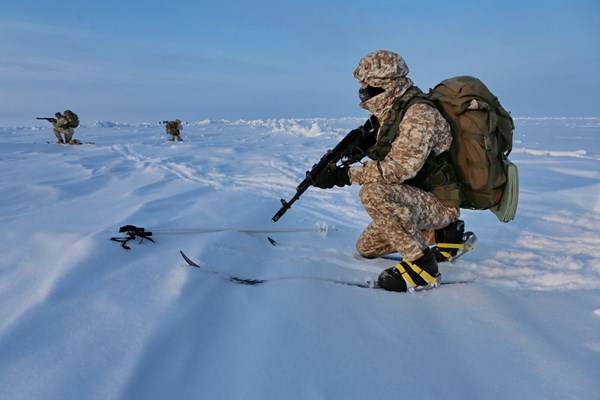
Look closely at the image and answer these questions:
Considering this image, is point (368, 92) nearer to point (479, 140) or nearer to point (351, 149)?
point (351, 149)

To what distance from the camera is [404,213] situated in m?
2.49

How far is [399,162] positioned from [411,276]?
737mm

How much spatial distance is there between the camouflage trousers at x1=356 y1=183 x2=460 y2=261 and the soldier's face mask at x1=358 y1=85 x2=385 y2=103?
61 centimetres

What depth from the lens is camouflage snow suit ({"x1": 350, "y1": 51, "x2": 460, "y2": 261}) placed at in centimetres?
230

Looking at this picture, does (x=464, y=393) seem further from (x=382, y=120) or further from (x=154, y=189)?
(x=154, y=189)

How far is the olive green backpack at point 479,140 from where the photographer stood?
239 centimetres

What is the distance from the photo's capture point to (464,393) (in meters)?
1.51

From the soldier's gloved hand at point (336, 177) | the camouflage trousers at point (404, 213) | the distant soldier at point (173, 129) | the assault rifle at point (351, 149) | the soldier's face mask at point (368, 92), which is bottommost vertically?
the distant soldier at point (173, 129)

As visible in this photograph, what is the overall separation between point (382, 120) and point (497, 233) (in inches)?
81.9

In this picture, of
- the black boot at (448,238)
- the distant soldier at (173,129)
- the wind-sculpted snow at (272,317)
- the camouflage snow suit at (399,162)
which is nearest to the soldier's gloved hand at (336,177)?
the camouflage snow suit at (399,162)

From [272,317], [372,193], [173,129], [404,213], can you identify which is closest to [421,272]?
[404,213]

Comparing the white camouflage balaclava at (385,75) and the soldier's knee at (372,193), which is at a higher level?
the white camouflage balaclava at (385,75)

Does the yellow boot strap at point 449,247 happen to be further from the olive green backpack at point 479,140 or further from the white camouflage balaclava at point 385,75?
the white camouflage balaclava at point 385,75

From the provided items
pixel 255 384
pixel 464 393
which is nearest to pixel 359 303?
pixel 464 393
